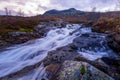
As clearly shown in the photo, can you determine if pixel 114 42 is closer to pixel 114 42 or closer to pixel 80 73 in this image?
pixel 114 42

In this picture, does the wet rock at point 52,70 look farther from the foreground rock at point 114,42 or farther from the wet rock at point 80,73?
the foreground rock at point 114,42

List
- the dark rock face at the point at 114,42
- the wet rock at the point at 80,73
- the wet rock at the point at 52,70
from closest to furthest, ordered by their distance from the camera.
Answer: the wet rock at the point at 80,73 < the wet rock at the point at 52,70 < the dark rock face at the point at 114,42

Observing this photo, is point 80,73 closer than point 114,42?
Yes

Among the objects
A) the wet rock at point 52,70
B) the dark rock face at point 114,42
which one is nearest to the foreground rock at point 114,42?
the dark rock face at point 114,42

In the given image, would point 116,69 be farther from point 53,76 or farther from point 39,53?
point 39,53

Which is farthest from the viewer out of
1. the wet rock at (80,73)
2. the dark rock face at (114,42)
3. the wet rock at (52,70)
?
the dark rock face at (114,42)

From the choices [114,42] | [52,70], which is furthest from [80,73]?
[114,42]

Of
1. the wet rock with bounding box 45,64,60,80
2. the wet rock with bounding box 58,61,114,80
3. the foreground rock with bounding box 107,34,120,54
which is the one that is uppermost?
the foreground rock with bounding box 107,34,120,54

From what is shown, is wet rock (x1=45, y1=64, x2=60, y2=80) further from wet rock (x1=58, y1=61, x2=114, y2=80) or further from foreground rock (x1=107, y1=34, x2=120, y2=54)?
foreground rock (x1=107, y1=34, x2=120, y2=54)

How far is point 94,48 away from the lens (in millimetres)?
18828

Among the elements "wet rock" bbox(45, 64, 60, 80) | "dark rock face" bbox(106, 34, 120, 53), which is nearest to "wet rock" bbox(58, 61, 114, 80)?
"wet rock" bbox(45, 64, 60, 80)

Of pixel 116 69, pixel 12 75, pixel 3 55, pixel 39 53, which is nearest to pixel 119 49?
pixel 116 69

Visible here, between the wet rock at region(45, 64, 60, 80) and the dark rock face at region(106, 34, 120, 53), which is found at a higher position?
the dark rock face at region(106, 34, 120, 53)

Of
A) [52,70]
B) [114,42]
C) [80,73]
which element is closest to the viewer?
[80,73]
